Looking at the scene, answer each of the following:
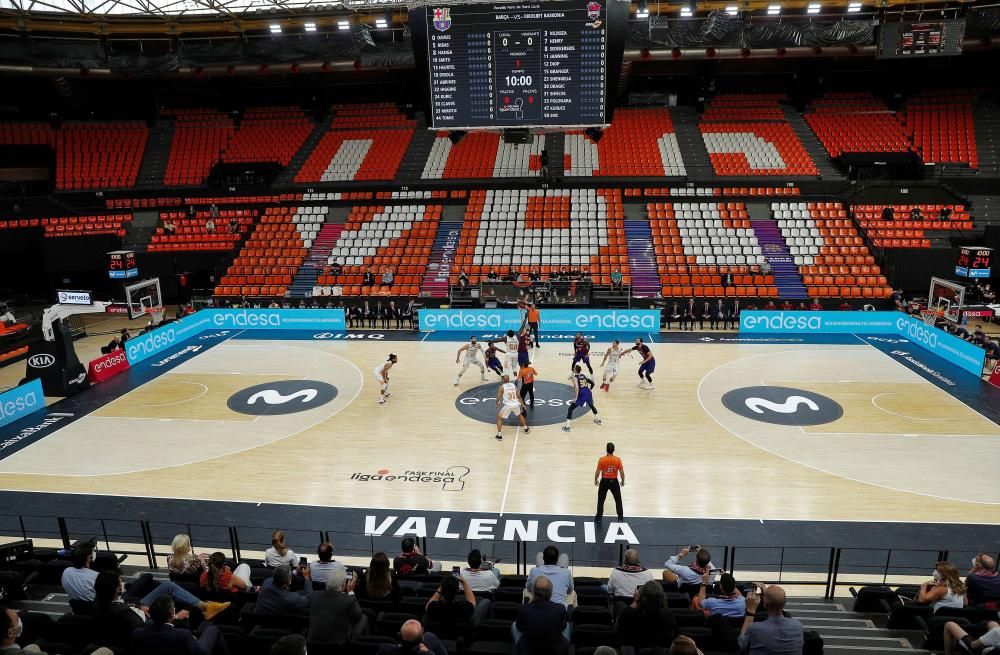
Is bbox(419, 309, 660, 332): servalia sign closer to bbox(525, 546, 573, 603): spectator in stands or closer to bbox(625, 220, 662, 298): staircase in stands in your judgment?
bbox(625, 220, 662, 298): staircase in stands

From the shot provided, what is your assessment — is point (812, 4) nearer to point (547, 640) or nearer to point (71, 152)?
point (547, 640)

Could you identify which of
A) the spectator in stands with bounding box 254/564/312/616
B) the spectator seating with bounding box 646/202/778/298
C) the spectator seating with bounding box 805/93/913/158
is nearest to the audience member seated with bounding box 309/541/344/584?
the spectator in stands with bounding box 254/564/312/616

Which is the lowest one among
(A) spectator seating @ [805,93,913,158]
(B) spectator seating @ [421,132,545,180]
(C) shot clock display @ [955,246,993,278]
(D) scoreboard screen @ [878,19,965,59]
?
(C) shot clock display @ [955,246,993,278]

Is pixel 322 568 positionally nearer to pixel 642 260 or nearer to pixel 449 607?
pixel 449 607

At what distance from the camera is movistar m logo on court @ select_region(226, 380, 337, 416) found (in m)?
19.0

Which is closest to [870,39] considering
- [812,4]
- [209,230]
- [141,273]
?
[812,4]

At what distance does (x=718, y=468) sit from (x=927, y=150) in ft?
101

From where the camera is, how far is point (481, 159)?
38.9 metres

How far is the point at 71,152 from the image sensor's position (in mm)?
40000

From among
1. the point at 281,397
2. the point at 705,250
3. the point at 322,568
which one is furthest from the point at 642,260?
the point at 322,568

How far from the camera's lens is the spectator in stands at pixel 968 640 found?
639 cm

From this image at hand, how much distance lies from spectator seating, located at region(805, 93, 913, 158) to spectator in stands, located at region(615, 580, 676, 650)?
36.3m

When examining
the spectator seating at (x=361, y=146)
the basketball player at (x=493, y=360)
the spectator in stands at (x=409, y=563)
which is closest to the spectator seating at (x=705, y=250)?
the basketball player at (x=493, y=360)

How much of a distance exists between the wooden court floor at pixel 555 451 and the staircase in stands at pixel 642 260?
8.47m
